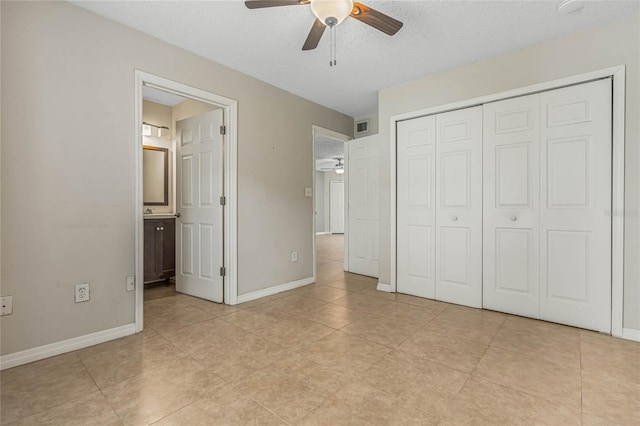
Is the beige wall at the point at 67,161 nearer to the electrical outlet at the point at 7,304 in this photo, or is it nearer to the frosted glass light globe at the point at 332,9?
the electrical outlet at the point at 7,304

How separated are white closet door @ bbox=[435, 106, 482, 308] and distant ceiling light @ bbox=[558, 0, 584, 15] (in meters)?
0.98

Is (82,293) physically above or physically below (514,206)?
below

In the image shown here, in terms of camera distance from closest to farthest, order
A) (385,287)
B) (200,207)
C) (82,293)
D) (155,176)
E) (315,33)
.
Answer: (315,33) < (82,293) < (200,207) < (385,287) < (155,176)

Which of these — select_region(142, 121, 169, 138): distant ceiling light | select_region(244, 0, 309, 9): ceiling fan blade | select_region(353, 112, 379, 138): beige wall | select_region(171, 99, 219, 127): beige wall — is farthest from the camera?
select_region(353, 112, 379, 138): beige wall

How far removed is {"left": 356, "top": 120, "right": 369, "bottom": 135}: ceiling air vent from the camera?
482 cm

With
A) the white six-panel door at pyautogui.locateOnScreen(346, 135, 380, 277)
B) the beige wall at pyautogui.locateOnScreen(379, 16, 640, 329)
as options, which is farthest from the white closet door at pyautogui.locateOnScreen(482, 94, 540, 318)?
the white six-panel door at pyautogui.locateOnScreen(346, 135, 380, 277)

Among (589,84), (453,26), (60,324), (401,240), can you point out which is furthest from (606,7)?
(60,324)

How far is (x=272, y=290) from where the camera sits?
3621 millimetres

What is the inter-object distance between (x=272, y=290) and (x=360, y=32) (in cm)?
291

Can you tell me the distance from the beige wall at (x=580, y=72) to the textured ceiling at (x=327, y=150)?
2566mm

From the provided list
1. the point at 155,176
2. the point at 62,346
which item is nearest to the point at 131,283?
the point at 62,346

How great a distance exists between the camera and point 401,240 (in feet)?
12.1

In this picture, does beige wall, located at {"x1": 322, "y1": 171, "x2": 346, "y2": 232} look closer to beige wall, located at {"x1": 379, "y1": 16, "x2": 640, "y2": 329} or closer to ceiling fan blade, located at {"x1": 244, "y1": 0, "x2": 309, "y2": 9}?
beige wall, located at {"x1": 379, "y1": 16, "x2": 640, "y2": 329}

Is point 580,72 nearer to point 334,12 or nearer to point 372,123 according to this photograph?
point 334,12
